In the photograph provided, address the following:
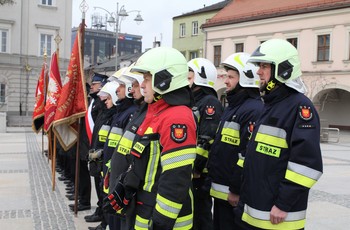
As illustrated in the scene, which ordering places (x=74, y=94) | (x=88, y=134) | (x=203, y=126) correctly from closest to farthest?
(x=203, y=126)
(x=74, y=94)
(x=88, y=134)

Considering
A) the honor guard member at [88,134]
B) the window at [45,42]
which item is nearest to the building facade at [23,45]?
the window at [45,42]

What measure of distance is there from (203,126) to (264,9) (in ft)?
117

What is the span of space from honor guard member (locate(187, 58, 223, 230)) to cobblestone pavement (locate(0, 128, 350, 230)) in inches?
79.1

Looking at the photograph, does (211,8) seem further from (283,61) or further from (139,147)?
Result: (139,147)

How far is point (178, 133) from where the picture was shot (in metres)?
3.08

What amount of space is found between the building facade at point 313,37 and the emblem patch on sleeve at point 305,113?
30.8 m

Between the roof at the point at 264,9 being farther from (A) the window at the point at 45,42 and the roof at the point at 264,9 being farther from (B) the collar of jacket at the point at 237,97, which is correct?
(B) the collar of jacket at the point at 237,97

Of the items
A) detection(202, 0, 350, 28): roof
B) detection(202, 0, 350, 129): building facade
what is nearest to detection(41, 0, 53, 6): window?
detection(202, 0, 350, 28): roof

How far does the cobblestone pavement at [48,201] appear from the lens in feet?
21.1

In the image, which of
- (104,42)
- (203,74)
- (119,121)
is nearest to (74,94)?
(119,121)

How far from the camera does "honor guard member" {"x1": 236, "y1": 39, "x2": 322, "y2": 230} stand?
322cm

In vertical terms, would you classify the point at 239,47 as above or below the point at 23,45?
above

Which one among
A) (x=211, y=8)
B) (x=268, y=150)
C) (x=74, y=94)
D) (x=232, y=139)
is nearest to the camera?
(x=268, y=150)

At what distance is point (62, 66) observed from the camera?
127 ft
